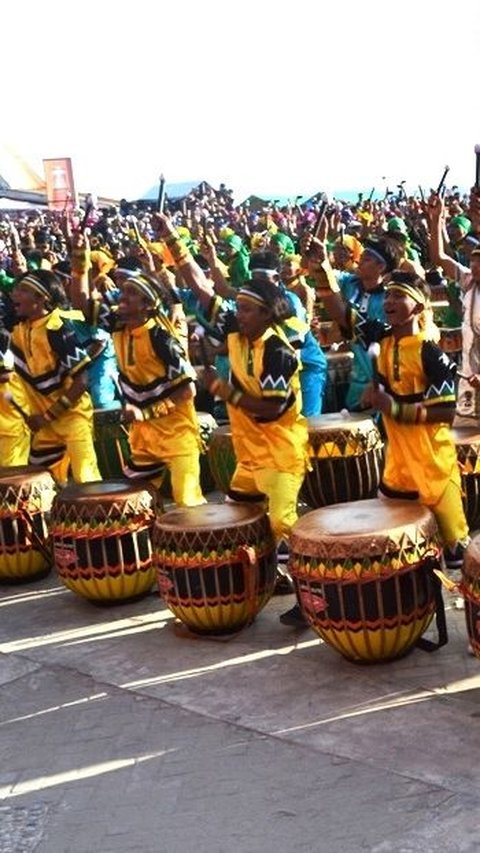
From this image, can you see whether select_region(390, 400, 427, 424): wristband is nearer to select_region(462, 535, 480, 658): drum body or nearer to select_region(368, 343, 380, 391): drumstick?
select_region(368, 343, 380, 391): drumstick

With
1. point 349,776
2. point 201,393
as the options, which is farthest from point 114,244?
point 349,776

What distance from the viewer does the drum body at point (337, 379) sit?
866 centimetres

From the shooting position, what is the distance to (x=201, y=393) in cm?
913

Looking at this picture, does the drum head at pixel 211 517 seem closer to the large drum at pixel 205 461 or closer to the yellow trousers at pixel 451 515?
the yellow trousers at pixel 451 515

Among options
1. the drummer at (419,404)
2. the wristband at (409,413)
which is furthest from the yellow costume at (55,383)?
the wristband at (409,413)

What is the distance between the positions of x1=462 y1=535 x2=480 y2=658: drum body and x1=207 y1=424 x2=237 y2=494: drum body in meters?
3.02

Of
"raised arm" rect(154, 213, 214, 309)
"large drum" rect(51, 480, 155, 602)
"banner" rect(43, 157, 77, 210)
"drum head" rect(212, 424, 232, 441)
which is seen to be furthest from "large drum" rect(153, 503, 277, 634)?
"banner" rect(43, 157, 77, 210)

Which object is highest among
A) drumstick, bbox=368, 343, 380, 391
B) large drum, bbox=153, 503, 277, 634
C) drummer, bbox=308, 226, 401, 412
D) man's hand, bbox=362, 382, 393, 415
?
drummer, bbox=308, 226, 401, 412

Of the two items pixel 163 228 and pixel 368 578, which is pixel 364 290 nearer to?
pixel 163 228

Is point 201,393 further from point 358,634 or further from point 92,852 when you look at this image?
point 92,852

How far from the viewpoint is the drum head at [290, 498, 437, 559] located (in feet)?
14.2

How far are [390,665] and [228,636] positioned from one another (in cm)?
90

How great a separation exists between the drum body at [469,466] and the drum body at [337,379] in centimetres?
271

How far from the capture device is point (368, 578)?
4.34 meters
